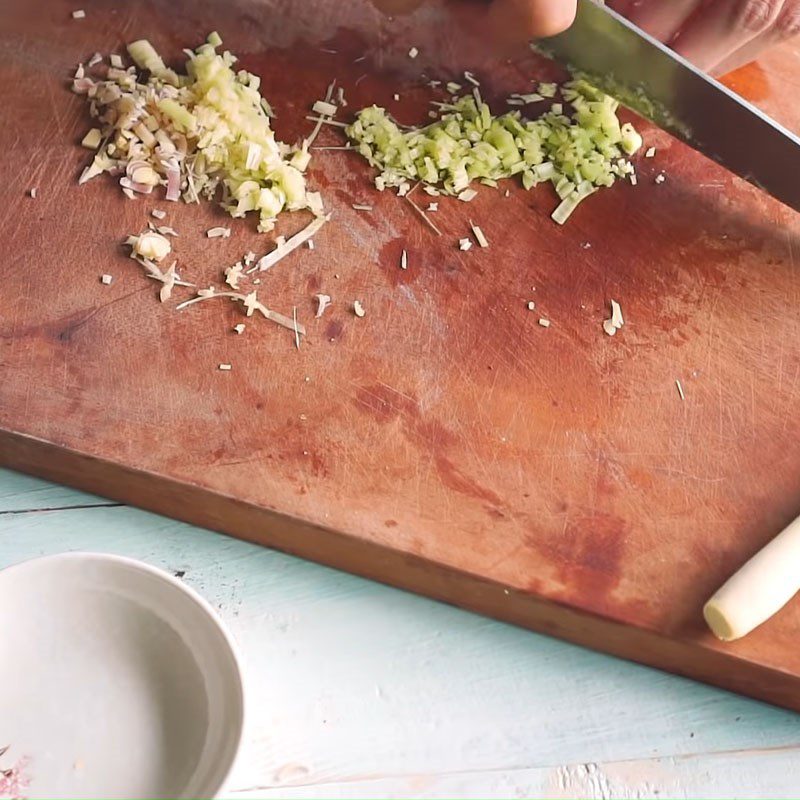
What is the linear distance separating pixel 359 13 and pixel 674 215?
24.8 inches

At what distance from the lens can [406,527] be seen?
1.32 m

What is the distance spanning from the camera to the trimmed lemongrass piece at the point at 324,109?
5.40ft

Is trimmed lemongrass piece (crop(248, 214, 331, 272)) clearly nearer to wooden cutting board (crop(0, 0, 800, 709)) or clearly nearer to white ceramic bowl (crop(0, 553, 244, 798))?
wooden cutting board (crop(0, 0, 800, 709))

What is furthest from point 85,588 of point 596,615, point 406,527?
point 596,615

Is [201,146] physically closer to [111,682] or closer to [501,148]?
[501,148]

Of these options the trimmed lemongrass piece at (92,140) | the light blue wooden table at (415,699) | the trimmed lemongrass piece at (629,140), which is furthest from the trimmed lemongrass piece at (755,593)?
the trimmed lemongrass piece at (92,140)

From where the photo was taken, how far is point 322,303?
4.84 feet

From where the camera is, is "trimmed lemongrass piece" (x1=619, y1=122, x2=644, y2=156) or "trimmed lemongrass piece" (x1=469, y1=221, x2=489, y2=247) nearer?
"trimmed lemongrass piece" (x1=469, y1=221, x2=489, y2=247)

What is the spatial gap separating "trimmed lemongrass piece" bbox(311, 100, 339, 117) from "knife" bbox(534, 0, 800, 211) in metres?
0.33

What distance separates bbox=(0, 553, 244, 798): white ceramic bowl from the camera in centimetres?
117

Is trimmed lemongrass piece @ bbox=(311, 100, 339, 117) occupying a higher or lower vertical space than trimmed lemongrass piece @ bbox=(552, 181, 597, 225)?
lower

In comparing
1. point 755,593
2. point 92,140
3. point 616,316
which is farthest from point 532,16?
point 755,593

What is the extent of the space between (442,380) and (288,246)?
0.31 metres

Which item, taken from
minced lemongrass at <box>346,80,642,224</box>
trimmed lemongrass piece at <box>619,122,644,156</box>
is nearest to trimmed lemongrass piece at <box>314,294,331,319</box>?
minced lemongrass at <box>346,80,642,224</box>
